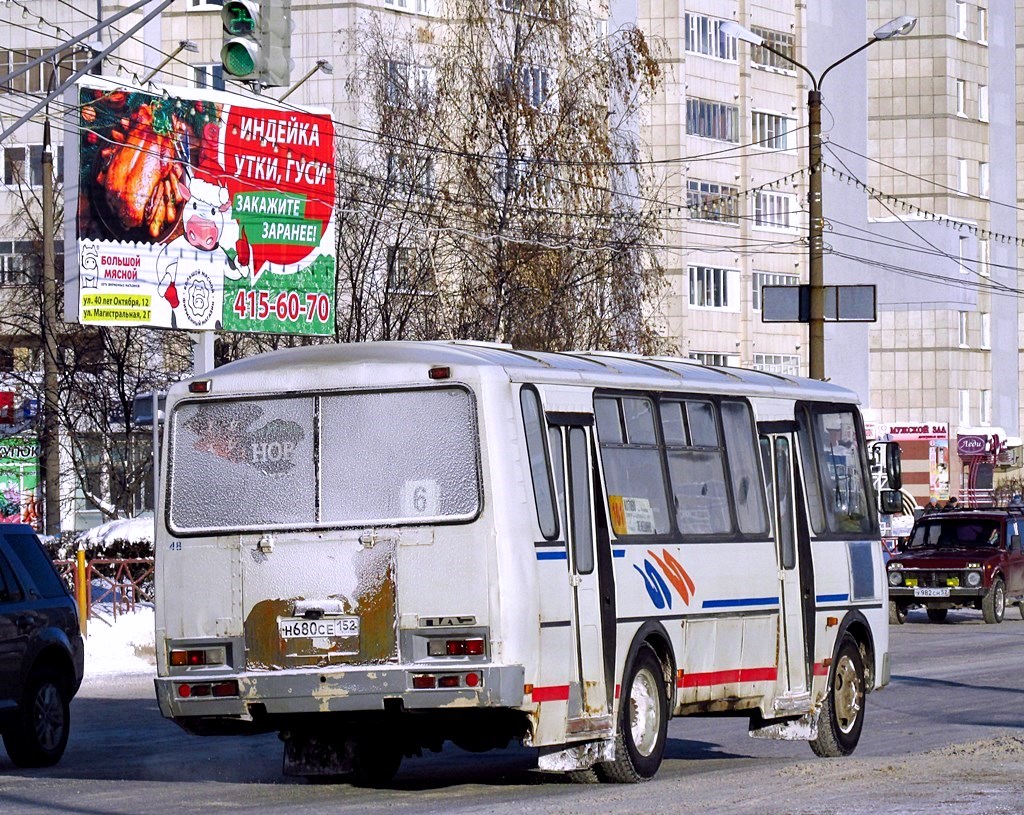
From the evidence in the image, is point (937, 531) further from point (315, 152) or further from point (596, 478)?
point (596, 478)

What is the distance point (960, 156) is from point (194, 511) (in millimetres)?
73397

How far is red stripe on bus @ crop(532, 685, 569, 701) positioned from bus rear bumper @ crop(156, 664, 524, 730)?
0.62ft

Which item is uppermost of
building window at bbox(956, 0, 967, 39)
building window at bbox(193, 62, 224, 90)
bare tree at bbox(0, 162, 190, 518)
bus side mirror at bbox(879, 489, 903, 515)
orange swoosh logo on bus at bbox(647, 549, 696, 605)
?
building window at bbox(956, 0, 967, 39)

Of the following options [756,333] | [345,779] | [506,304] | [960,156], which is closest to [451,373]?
[345,779]

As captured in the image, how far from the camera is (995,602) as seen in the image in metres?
35.3

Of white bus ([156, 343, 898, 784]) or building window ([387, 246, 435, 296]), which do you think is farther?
building window ([387, 246, 435, 296])

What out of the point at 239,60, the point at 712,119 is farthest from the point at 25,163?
the point at 239,60

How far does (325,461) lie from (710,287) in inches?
Result: 2293

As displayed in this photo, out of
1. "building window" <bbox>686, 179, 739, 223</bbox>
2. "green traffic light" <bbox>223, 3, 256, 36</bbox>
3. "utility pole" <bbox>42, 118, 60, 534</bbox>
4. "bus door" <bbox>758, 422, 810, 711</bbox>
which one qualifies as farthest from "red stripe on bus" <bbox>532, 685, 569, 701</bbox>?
"building window" <bbox>686, 179, 739, 223</bbox>

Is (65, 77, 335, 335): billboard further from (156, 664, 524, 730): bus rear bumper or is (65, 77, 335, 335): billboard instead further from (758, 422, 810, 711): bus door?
(156, 664, 524, 730): bus rear bumper

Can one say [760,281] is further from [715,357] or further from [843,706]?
[843,706]

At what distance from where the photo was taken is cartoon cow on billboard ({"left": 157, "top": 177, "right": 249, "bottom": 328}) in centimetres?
3391

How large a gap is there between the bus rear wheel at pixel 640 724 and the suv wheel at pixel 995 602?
2213 centimetres

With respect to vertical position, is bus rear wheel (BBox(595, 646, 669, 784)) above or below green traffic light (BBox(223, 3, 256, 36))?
below
